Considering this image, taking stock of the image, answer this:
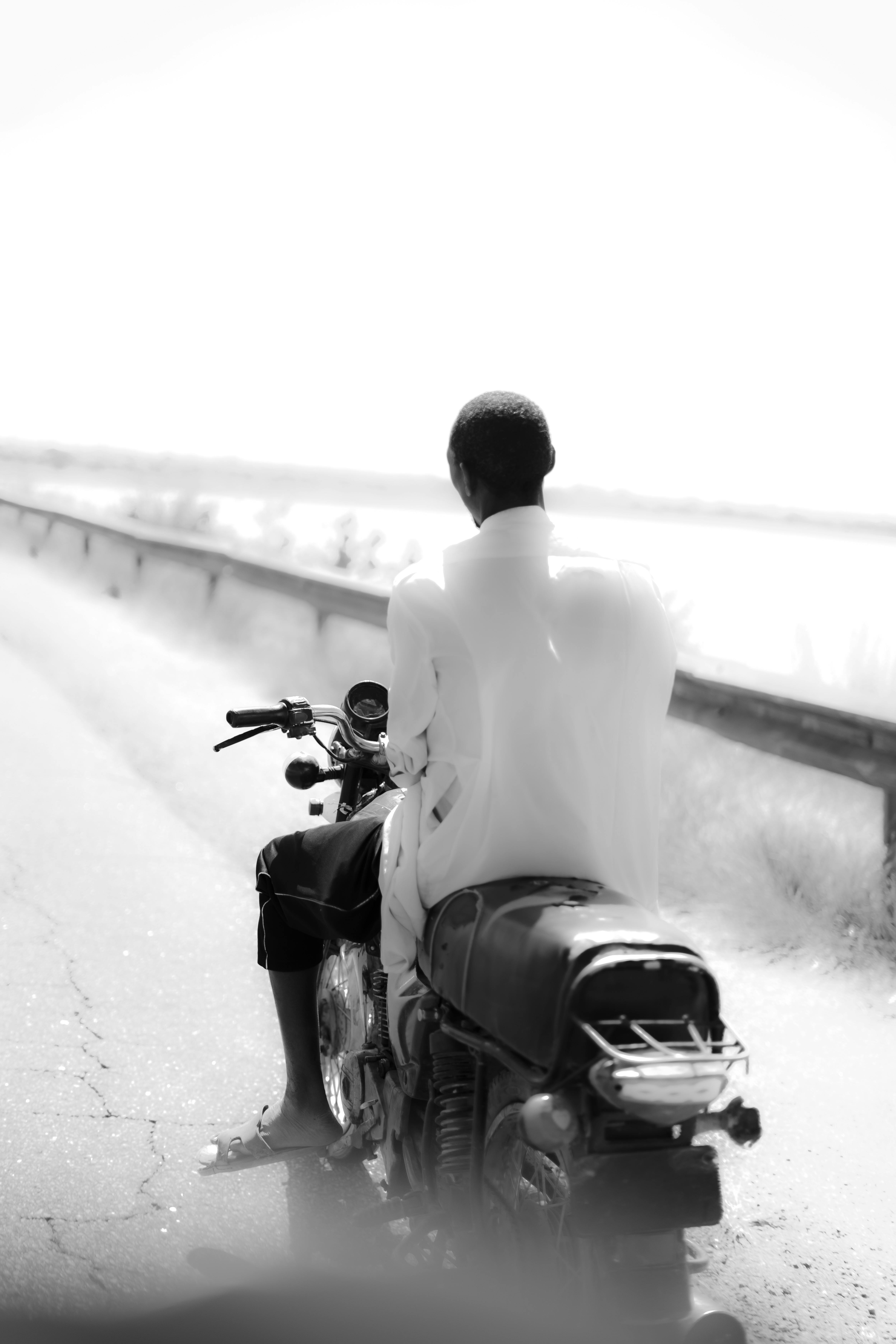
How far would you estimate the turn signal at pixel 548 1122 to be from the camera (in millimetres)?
2156

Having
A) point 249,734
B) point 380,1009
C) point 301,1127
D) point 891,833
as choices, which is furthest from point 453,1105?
point 891,833

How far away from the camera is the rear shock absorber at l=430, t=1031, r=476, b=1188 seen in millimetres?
2840

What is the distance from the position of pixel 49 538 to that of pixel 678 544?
960 cm

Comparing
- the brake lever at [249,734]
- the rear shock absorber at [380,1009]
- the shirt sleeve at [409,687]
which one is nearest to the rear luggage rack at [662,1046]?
the shirt sleeve at [409,687]

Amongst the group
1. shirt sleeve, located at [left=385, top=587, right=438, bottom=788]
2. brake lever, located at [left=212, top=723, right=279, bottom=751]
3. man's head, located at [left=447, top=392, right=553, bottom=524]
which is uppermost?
man's head, located at [left=447, top=392, right=553, bottom=524]

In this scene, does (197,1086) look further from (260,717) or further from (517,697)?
(517,697)

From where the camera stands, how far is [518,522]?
2.84 metres

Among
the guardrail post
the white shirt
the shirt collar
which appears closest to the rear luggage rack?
the white shirt

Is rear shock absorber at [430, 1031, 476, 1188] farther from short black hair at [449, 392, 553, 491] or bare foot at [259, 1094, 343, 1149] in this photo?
short black hair at [449, 392, 553, 491]

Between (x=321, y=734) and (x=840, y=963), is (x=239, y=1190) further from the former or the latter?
(x=321, y=734)

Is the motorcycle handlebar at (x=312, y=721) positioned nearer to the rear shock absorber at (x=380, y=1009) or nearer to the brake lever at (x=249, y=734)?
the brake lever at (x=249, y=734)

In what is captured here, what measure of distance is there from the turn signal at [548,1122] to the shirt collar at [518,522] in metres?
1.19

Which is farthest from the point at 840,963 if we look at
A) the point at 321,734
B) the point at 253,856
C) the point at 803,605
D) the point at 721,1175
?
the point at 803,605

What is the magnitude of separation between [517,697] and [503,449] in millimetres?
554
